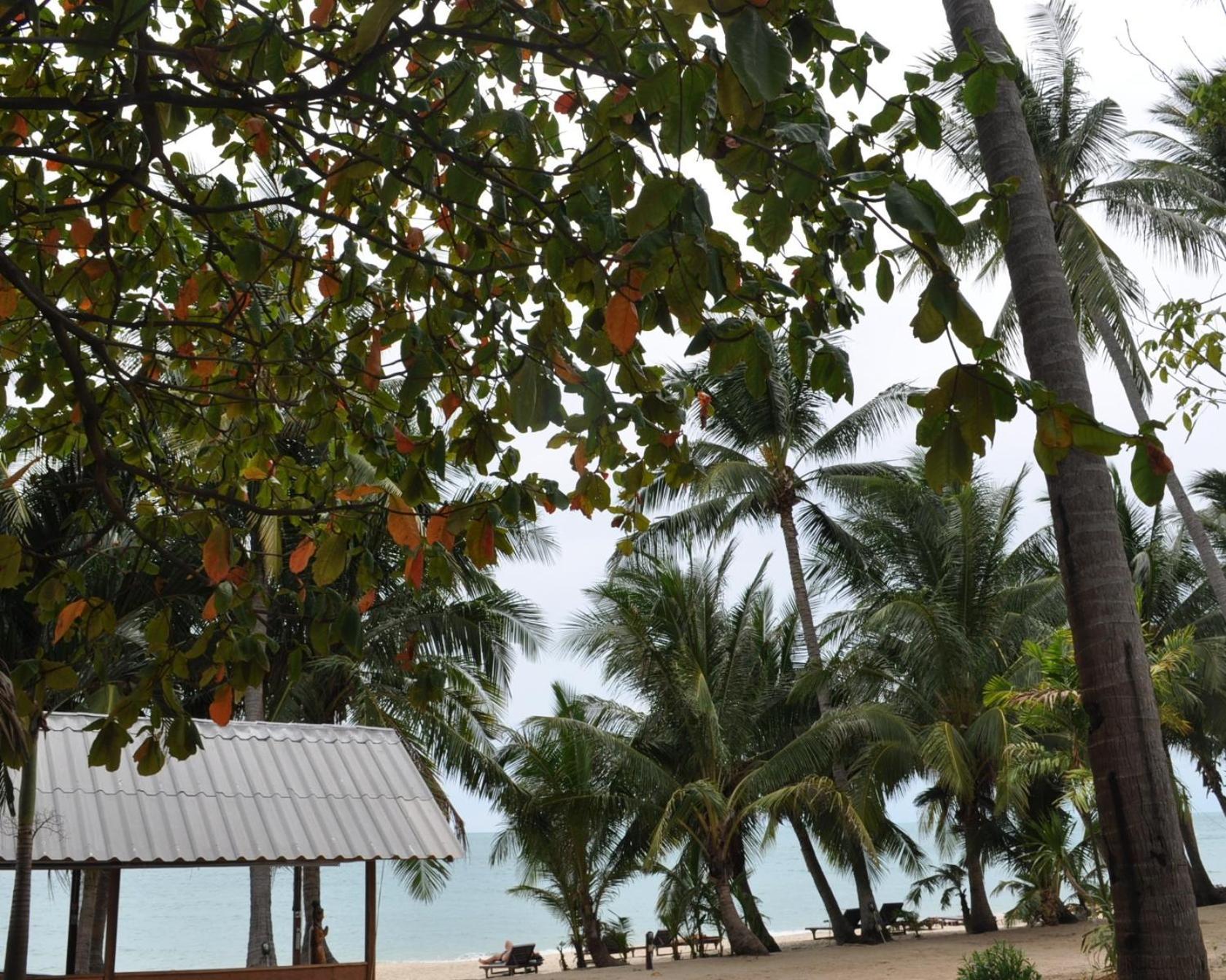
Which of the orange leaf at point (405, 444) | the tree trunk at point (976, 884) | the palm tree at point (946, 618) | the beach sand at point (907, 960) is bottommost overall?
the beach sand at point (907, 960)

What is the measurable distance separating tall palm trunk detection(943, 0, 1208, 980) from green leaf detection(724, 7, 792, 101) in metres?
2.37

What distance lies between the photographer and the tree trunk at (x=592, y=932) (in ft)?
73.5

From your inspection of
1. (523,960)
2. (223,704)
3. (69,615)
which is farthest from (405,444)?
(523,960)

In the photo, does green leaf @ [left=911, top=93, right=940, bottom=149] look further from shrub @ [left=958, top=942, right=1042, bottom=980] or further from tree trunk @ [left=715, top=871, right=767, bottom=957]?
tree trunk @ [left=715, top=871, right=767, bottom=957]

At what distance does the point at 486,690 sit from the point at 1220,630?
17.0 metres

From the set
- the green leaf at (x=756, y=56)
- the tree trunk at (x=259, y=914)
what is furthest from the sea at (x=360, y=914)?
the green leaf at (x=756, y=56)

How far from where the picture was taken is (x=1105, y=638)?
418 cm

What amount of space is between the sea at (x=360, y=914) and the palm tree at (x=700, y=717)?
4266 millimetres

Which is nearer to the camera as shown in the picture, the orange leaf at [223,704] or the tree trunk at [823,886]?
the orange leaf at [223,704]

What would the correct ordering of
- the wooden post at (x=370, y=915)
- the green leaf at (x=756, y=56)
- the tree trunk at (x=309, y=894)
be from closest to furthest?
1. the green leaf at (x=756, y=56)
2. the wooden post at (x=370, y=915)
3. the tree trunk at (x=309, y=894)

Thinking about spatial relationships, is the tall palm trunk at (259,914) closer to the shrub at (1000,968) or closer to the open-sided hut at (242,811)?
the open-sided hut at (242,811)

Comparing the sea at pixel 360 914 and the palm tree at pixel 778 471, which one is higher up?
the palm tree at pixel 778 471

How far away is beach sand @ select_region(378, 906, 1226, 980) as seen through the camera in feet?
Answer: 47.3

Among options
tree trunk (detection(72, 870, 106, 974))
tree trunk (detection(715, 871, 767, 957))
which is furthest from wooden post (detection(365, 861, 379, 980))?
tree trunk (detection(715, 871, 767, 957))
